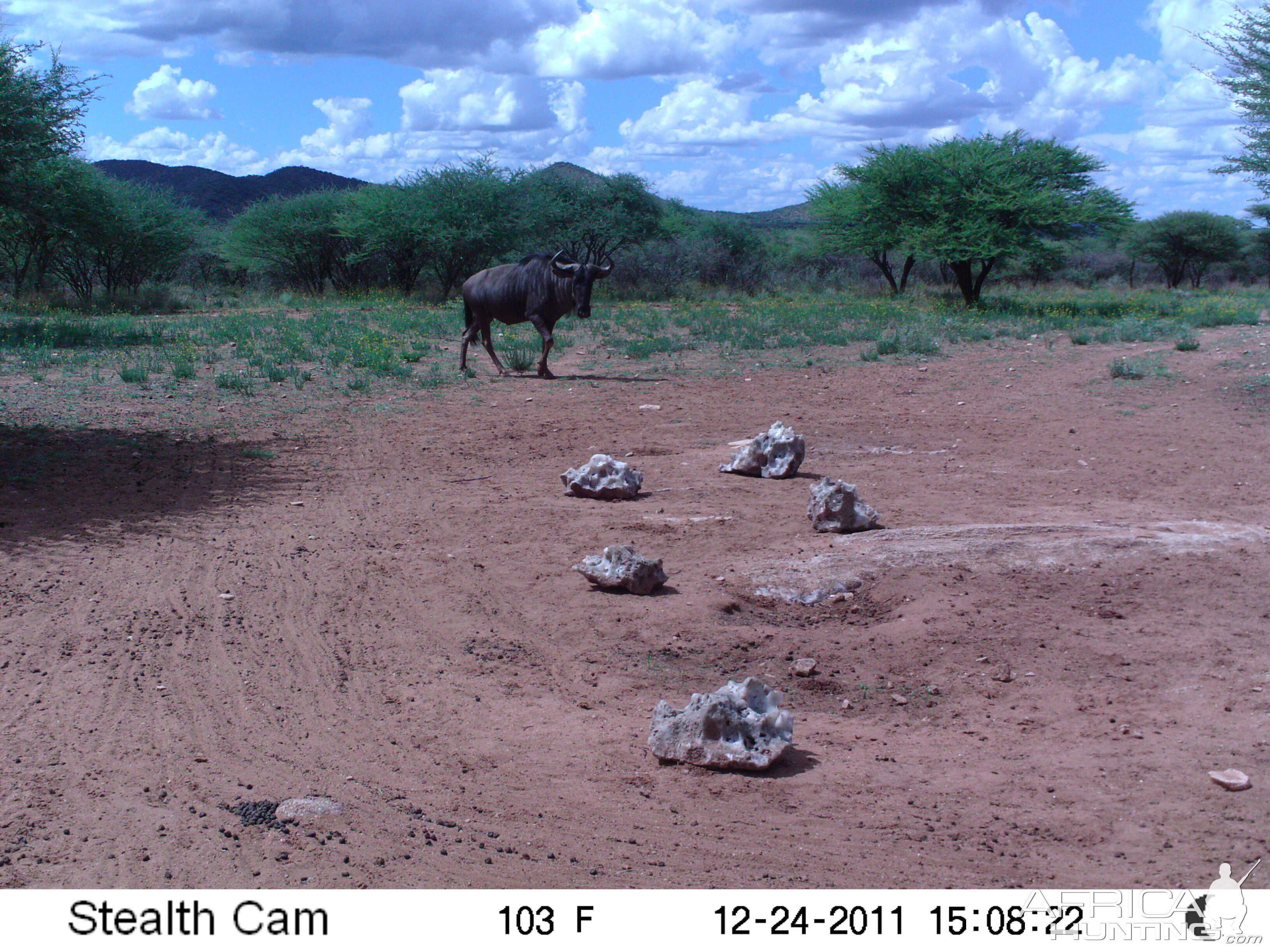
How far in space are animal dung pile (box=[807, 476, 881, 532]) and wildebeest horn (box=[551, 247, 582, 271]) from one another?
8358 millimetres

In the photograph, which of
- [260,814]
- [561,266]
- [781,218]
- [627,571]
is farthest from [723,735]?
[781,218]

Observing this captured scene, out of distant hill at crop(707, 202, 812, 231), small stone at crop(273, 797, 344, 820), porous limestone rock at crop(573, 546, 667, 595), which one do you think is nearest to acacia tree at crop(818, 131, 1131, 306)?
porous limestone rock at crop(573, 546, 667, 595)

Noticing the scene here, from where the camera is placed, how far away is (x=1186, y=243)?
43.9 m

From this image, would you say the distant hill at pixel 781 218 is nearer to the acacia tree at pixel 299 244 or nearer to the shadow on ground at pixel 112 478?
the acacia tree at pixel 299 244

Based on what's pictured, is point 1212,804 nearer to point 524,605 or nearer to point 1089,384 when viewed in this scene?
point 524,605

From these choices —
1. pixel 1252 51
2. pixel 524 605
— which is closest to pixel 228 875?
pixel 524 605

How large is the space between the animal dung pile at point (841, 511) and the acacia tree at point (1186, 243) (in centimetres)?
4349

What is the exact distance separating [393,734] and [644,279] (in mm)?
35367

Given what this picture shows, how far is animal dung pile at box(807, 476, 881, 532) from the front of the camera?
6250 mm

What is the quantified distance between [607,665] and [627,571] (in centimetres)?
78

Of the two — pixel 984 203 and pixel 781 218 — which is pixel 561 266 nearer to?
pixel 984 203

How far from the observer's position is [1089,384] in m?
12.5

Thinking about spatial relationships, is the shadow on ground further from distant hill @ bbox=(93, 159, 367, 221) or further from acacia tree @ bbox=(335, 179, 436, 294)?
distant hill @ bbox=(93, 159, 367, 221)

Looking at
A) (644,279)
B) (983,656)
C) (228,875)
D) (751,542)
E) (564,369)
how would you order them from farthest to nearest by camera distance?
(644,279), (564,369), (751,542), (983,656), (228,875)
